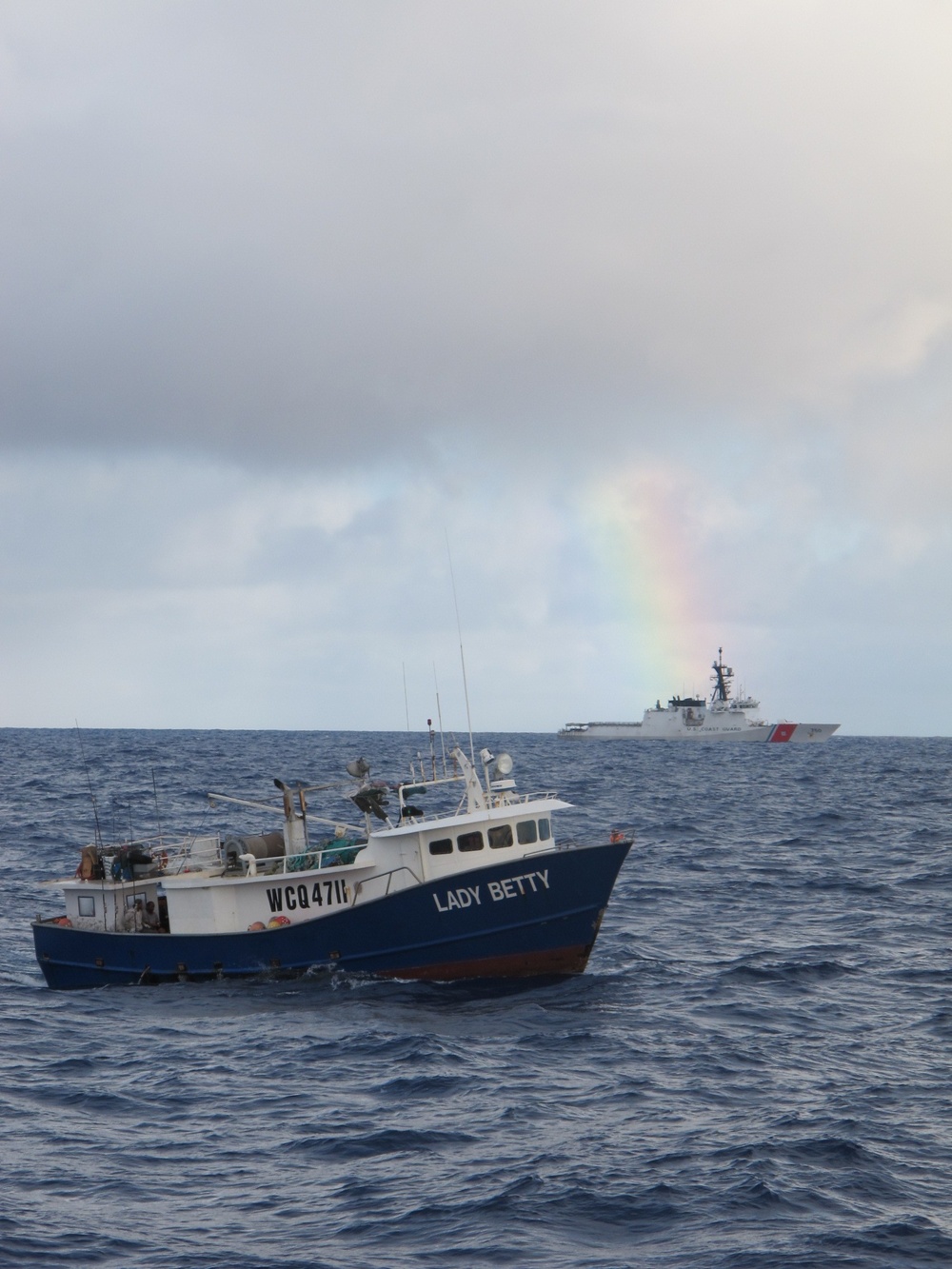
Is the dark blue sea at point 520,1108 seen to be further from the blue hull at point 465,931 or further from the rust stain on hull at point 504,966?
the blue hull at point 465,931

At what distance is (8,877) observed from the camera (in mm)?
39219

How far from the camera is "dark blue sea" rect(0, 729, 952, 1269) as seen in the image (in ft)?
45.6

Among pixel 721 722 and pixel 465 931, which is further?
pixel 721 722

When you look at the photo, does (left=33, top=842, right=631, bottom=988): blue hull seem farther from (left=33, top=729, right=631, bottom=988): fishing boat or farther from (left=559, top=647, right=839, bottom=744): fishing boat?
(left=559, top=647, right=839, bottom=744): fishing boat

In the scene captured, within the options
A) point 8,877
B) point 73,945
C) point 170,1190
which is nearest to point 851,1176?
point 170,1190

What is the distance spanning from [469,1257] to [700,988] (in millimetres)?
12954

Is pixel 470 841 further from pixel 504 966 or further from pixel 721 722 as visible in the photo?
pixel 721 722

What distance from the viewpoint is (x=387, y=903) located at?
2570cm

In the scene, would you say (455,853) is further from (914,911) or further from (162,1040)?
(914,911)

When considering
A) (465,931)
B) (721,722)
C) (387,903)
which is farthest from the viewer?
(721,722)

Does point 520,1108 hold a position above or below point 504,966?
below

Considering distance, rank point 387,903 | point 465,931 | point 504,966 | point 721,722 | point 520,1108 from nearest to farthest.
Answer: point 520,1108
point 387,903
point 465,931
point 504,966
point 721,722

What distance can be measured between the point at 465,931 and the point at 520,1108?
25.3 feet

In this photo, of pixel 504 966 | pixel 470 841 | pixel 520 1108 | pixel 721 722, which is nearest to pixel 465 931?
pixel 504 966
